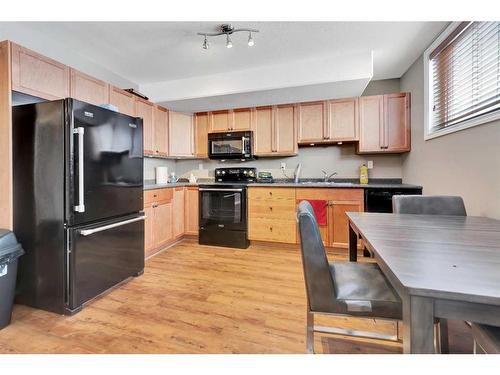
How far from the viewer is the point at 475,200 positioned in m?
1.85

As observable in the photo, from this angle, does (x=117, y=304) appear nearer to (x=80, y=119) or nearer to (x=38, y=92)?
(x=80, y=119)

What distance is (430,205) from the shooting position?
1759 millimetres

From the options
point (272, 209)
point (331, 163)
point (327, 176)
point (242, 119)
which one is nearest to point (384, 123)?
point (331, 163)

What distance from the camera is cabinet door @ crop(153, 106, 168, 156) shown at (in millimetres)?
3434

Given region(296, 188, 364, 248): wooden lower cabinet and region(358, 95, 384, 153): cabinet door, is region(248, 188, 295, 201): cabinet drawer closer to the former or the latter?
region(296, 188, 364, 248): wooden lower cabinet

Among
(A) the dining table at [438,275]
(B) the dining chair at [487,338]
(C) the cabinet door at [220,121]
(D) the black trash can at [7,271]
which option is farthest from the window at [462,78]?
(D) the black trash can at [7,271]

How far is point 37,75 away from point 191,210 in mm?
2277

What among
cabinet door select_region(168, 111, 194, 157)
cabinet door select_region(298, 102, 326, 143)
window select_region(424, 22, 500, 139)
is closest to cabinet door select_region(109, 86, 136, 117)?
cabinet door select_region(168, 111, 194, 157)

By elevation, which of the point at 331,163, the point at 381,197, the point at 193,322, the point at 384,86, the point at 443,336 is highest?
the point at 384,86

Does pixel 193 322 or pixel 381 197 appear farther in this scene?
pixel 381 197

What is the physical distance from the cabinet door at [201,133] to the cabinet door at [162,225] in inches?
42.4

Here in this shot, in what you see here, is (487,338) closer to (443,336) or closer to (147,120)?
(443,336)
